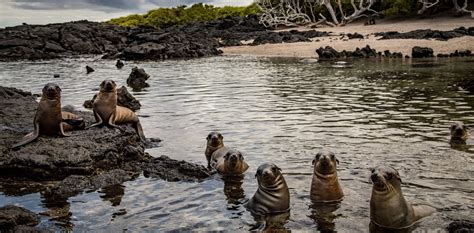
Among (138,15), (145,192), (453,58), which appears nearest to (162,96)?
(145,192)

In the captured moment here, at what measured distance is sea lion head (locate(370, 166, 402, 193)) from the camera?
746cm

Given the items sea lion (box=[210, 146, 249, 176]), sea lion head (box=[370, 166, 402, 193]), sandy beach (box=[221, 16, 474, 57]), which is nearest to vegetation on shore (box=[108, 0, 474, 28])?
sandy beach (box=[221, 16, 474, 57])

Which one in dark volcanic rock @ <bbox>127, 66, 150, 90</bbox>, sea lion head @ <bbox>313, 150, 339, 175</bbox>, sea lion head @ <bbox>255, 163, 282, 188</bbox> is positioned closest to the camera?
sea lion head @ <bbox>255, 163, 282, 188</bbox>

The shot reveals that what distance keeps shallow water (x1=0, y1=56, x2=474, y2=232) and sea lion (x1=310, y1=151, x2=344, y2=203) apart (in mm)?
225

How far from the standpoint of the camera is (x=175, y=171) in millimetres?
10500

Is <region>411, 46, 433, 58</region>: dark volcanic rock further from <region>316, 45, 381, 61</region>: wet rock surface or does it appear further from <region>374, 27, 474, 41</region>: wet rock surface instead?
<region>374, 27, 474, 41</region>: wet rock surface

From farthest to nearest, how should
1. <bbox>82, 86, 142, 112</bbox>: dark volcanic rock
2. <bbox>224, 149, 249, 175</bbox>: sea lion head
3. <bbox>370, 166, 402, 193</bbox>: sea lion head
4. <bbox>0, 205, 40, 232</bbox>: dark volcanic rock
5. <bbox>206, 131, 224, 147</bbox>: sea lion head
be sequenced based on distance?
<bbox>82, 86, 142, 112</bbox>: dark volcanic rock < <bbox>206, 131, 224, 147</bbox>: sea lion head < <bbox>224, 149, 249, 175</bbox>: sea lion head < <bbox>370, 166, 402, 193</bbox>: sea lion head < <bbox>0, 205, 40, 232</bbox>: dark volcanic rock

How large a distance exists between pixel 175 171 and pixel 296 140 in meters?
3.89

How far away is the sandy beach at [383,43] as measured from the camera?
3747 cm

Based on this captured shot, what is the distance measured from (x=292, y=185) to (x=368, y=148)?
3113 mm

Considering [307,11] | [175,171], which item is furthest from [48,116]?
[307,11]

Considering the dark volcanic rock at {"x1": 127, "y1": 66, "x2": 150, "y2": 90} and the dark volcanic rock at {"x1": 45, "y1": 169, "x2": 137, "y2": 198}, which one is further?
the dark volcanic rock at {"x1": 127, "y1": 66, "x2": 150, "y2": 90}

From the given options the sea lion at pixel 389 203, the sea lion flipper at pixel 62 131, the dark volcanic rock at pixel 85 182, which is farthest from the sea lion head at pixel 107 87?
the sea lion at pixel 389 203

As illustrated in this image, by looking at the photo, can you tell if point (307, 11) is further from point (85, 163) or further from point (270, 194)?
point (270, 194)
